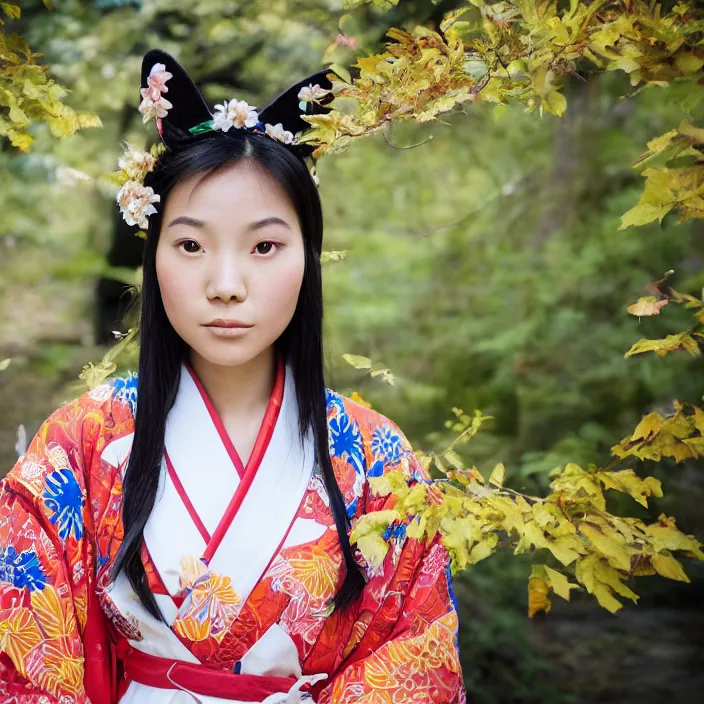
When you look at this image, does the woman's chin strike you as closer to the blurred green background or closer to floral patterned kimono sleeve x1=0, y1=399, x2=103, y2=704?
floral patterned kimono sleeve x1=0, y1=399, x2=103, y2=704

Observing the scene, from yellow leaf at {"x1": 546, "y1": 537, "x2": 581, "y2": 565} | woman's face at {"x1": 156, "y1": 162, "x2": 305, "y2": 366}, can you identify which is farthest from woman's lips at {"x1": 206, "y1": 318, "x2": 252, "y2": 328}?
yellow leaf at {"x1": 546, "y1": 537, "x2": 581, "y2": 565}

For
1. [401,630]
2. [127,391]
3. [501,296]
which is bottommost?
[401,630]

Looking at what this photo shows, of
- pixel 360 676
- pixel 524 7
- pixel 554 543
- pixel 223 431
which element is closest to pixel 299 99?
pixel 524 7

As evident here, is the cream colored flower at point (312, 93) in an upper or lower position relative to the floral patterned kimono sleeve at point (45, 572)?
upper

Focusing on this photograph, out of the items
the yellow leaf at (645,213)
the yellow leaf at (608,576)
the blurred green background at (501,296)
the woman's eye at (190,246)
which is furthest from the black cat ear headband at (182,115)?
the blurred green background at (501,296)

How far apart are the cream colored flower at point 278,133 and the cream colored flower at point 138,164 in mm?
259

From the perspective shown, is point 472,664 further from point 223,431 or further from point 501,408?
point 223,431

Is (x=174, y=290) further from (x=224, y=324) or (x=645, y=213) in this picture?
(x=645, y=213)

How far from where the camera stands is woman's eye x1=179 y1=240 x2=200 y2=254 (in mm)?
1806

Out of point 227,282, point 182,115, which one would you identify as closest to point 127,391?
point 227,282

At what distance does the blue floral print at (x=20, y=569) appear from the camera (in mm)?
1719

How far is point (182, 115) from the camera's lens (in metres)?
1.91

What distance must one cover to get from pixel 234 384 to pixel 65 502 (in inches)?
17.4

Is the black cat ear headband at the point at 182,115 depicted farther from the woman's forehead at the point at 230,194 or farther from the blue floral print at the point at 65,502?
the blue floral print at the point at 65,502
